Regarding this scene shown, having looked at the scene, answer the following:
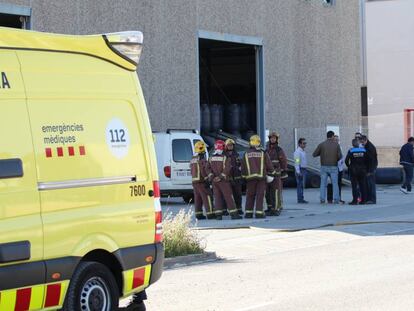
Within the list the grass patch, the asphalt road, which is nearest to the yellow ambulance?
the asphalt road

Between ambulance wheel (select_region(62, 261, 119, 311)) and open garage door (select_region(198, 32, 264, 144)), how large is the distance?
84.7 ft

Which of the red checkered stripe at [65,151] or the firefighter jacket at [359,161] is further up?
the red checkered stripe at [65,151]

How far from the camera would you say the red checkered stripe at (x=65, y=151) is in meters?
7.30

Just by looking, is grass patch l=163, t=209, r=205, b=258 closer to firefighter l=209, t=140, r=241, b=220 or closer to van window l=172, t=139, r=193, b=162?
firefighter l=209, t=140, r=241, b=220

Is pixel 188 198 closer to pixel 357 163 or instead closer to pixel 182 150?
pixel 182 150

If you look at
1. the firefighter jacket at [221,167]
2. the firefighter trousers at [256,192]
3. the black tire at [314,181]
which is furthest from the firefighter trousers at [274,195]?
the black tire at [314,181]

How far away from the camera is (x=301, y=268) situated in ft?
40.5

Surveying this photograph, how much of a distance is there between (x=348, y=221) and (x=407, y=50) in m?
27.2

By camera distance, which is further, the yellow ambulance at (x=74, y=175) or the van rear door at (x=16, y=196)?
the yellow ambulance at (x=74, y=175)

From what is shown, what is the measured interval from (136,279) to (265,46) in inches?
1065

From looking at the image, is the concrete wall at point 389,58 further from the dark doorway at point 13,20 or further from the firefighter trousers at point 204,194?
the firefighter trousers at point 204,194

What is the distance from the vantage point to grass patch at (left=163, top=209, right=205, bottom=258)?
13.5 m

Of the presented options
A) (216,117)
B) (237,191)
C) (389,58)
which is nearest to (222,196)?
(237,191)

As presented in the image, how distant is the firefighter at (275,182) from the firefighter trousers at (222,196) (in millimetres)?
1173
